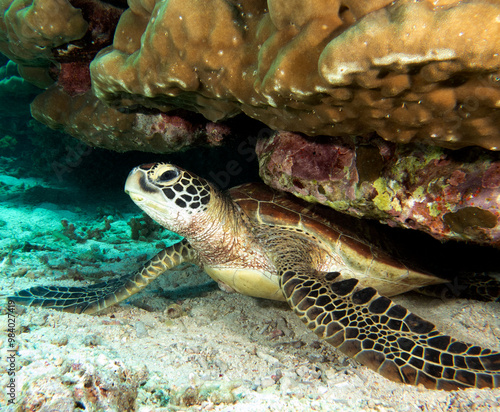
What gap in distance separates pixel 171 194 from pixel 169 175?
21 cm

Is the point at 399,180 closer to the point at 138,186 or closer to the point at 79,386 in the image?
the point at 138,186

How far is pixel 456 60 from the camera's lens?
128 cm

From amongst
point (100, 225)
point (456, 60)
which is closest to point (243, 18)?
point (456, 60)

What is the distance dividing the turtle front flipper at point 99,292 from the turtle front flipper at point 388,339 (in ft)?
5.53

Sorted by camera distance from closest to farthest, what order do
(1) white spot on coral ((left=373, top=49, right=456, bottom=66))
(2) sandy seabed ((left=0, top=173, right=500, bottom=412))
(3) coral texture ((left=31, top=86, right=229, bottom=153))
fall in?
1. (1) white spot on coral ((left=373, top=49, right=456, bottom=66))
2. (2) sandy seabed ((left=0, top=173, right=500, bottom=412))
3. (3) coral texture ((left=31, top=86, right=229, bottom=153))

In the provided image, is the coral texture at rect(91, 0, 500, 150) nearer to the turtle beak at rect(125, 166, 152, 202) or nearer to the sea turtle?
the turtle beak at rect(125, 166, 152, 202)

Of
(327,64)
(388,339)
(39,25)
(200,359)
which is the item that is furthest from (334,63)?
(39,25)

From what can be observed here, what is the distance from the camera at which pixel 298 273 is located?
2754mm

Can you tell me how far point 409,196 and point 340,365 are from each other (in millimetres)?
1361

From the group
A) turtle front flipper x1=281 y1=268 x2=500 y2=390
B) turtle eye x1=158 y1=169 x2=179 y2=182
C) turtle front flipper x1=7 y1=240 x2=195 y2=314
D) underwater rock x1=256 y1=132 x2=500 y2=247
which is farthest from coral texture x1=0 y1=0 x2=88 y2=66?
turtle front flipper x1=281 y1=268 x2=500 y2=390

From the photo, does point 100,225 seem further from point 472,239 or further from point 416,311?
point 472,239

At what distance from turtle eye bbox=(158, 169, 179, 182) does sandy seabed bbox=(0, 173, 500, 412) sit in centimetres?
138

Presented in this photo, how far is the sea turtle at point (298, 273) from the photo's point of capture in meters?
1.87

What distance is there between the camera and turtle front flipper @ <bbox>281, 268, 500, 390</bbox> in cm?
175
